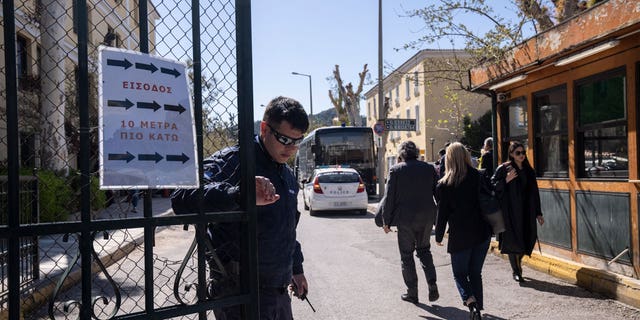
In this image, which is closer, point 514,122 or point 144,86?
point 144,86

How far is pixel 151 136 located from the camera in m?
1.94

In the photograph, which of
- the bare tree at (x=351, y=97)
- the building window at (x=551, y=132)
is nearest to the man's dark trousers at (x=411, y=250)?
the building window at (x=551, y=132)

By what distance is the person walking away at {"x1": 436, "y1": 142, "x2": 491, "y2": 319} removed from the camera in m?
4.66

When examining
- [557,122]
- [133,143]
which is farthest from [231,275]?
[557,122]

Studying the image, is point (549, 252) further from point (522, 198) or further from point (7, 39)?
point (7, 39)

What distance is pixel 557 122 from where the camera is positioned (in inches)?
269

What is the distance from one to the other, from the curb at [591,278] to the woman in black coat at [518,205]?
2.54 feet

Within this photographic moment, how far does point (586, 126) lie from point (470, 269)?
2800 mm

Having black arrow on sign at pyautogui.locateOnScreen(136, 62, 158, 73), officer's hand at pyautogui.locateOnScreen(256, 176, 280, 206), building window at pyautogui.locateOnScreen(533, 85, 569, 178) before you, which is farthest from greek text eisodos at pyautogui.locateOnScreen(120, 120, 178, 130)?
building window at pyautogui.locateOnScreen(533, 85, 569, 178)

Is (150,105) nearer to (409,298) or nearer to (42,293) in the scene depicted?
(409,298)

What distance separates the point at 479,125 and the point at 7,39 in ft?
100.0

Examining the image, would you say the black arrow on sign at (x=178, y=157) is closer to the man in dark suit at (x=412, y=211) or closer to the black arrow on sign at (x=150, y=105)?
the black arrow on sign at (x=150, y=105)

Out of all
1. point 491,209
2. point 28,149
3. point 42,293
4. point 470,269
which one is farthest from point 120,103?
point 28,149

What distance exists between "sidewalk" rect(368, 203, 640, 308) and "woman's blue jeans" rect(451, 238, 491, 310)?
1.69 metres
